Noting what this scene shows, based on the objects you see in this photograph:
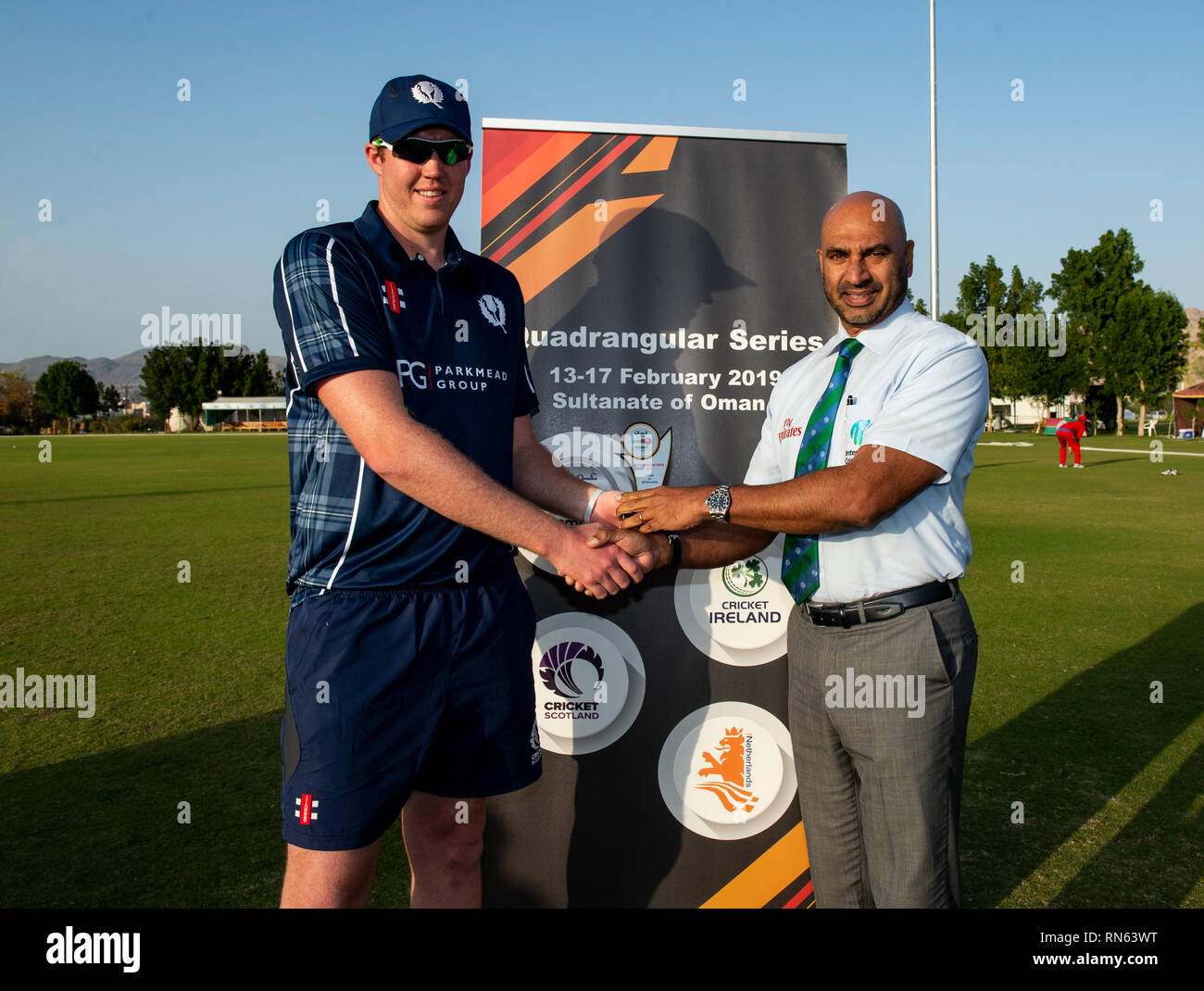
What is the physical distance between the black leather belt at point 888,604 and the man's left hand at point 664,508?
51 cm

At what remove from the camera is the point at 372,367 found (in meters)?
2.09

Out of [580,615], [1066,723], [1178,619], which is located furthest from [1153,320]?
[580,615]

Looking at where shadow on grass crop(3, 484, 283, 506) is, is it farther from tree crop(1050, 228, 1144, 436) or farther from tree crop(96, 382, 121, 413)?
tree crop(96, 382, 121, 413)

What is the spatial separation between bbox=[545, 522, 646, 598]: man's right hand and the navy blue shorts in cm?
23

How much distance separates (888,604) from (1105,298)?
59160 mm

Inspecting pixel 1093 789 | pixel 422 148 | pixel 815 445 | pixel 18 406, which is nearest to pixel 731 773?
pixel 815 445

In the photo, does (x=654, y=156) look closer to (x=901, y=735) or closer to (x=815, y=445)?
(x=815, y=445)

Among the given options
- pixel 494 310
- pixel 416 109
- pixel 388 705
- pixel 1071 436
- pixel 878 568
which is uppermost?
pixel 416 109

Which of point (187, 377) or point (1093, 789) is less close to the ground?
point (187, 377)

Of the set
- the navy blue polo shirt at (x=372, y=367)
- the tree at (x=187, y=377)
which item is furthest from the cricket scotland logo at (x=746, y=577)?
the tree at (x=187, y=377)

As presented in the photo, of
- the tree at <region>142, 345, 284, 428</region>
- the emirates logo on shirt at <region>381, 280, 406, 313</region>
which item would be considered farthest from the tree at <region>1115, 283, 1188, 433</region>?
the tree at <region>142, 345, 284, 428</region>

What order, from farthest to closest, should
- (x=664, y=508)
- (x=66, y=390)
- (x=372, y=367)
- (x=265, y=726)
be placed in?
(x=66, y=390), (x=265, y=726), (x=664, y=508), (x=372, y=367)

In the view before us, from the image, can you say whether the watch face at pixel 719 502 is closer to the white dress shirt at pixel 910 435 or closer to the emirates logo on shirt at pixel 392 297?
the white dress shirt at pixel 910 435

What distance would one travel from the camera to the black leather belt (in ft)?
7.95
